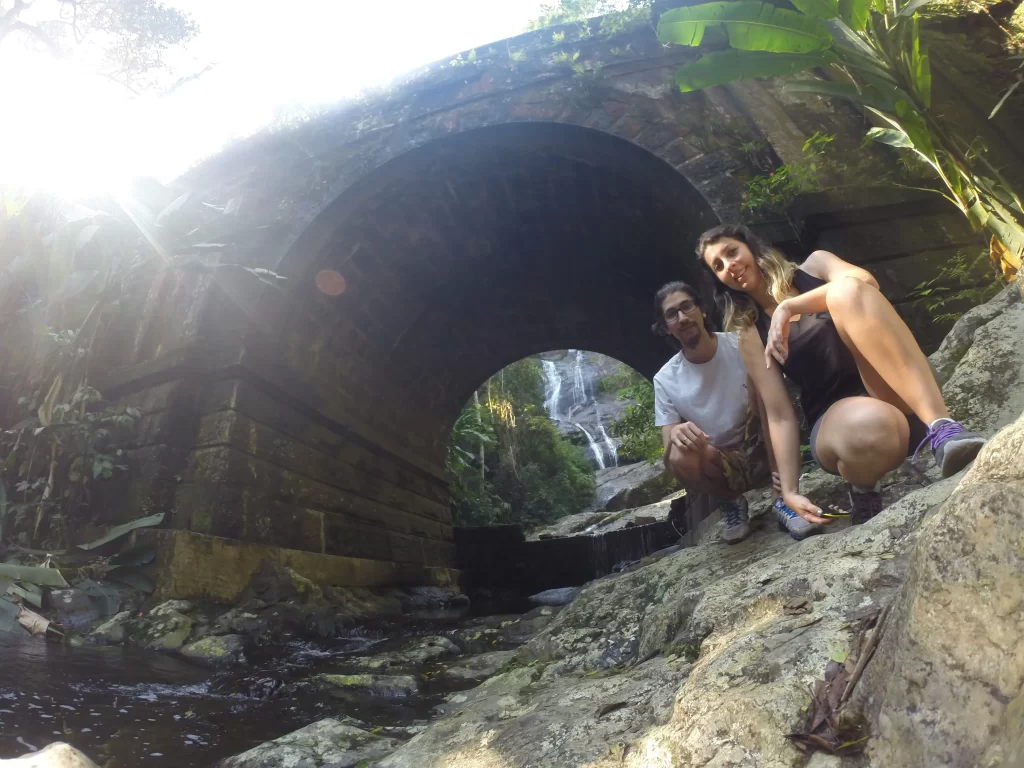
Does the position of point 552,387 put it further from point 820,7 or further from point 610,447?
point 820,7

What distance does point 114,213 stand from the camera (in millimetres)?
5719

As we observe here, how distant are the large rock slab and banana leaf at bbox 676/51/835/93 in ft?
9.27

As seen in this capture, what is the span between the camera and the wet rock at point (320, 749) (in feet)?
5.94

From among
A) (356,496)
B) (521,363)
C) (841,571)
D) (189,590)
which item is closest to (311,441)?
(356,496)

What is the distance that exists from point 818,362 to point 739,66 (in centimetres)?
187

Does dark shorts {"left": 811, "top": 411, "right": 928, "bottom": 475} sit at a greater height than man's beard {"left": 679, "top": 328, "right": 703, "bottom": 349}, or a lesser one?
lesser

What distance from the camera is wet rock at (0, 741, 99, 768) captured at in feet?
4.53

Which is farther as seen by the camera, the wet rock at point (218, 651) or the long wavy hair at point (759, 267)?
the wet rock at point (218, 651)

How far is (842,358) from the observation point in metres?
2.24

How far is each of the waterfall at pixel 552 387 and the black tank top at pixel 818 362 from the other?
2211 centimetres

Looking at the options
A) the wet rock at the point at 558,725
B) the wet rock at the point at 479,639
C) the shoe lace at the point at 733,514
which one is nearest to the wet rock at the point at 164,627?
the wet rock at the point at 479,639

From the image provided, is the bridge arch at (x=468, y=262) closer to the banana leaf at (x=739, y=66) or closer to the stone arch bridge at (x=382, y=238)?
the stone arch bridge at (x=382, y=238)

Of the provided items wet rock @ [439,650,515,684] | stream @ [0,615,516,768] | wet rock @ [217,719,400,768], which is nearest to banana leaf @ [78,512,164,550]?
stream @ [0,615,516,768]

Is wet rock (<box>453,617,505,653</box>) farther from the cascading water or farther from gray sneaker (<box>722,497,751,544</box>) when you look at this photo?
the cascading water
